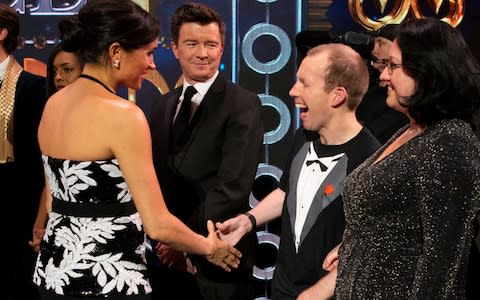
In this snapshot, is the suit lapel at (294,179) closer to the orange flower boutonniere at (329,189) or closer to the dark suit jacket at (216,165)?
the orange flower boutonniere at (329,189)

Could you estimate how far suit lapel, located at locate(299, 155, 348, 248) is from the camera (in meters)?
2.50

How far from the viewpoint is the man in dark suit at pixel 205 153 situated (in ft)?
10.8

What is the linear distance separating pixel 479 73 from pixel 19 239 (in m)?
2.84

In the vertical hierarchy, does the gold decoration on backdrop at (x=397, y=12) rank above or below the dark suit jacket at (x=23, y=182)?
above

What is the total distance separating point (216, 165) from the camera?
131 inches

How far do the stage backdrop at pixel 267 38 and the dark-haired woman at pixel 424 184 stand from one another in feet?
7.10

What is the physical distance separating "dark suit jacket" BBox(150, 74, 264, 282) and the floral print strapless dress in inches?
37.3

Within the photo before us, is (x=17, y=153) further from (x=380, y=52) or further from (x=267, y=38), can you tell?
(x=380, y=52)

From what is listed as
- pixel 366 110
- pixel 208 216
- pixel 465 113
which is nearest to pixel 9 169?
pixel 208 216

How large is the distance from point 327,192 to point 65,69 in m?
1.77

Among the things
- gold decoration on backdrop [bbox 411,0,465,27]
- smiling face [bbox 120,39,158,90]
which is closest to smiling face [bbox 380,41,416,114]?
smiling face [bbox 120,39,158,90]

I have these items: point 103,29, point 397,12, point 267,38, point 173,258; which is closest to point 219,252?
point 173,258

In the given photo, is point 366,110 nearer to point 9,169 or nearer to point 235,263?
point 235,263

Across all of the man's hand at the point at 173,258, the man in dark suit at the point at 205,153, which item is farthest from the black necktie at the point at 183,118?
the man's hand at the point at 173,258
